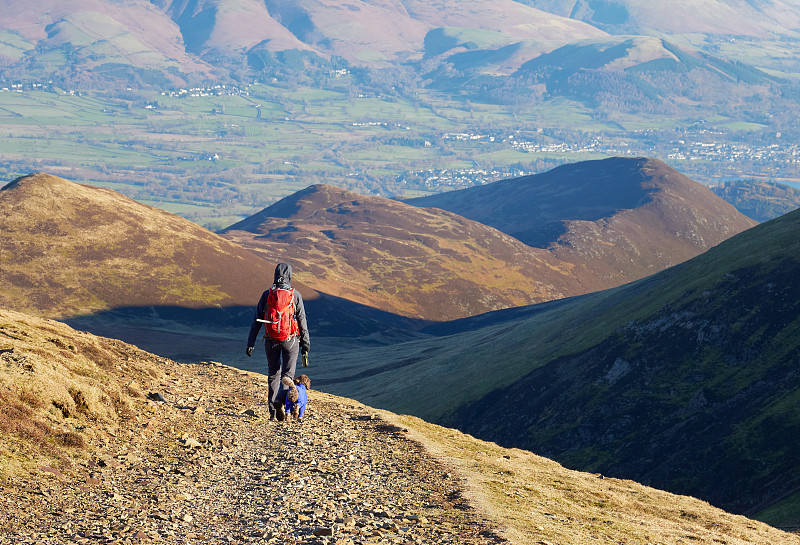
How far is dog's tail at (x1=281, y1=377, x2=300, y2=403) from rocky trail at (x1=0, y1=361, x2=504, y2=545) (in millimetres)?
2515

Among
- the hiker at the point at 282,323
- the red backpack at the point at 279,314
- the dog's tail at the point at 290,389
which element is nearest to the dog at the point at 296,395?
the dog's tail at the point at 290,389

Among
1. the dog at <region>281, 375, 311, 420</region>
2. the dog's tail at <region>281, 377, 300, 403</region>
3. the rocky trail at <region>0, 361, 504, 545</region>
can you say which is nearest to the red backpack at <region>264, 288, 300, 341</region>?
the dog's tail at <region>281, 377, 300, 403</region>

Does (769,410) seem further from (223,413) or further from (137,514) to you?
(137,514)

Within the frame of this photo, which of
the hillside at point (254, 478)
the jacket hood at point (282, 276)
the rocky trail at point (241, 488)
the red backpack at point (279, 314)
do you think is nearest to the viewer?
the rocky trail at point (241, 488)

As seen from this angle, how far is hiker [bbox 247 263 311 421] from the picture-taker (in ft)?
91.9

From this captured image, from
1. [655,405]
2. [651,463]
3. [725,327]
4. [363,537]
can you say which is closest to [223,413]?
[363,537]

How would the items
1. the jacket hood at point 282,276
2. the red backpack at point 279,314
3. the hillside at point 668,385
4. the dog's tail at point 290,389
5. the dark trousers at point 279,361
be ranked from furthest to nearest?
the hillside at point 668,385
the dog's tail at point 290,389
the dark trousers at point 279,361
the jacket hood at point 282,276
the red backpack at point 279,314

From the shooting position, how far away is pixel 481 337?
579 ft

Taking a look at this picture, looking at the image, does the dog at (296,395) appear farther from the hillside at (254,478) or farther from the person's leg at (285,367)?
the hillside at (254,478)

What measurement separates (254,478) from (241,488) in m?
1.20

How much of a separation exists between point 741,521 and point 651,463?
45387 mm

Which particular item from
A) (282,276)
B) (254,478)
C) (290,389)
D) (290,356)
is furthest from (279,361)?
(254,478)

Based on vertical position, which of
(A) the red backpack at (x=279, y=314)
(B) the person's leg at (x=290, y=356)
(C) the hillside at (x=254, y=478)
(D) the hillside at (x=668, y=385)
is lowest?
(D) the hillside at (x=668, y=385)

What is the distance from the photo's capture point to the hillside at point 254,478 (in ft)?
75.0
